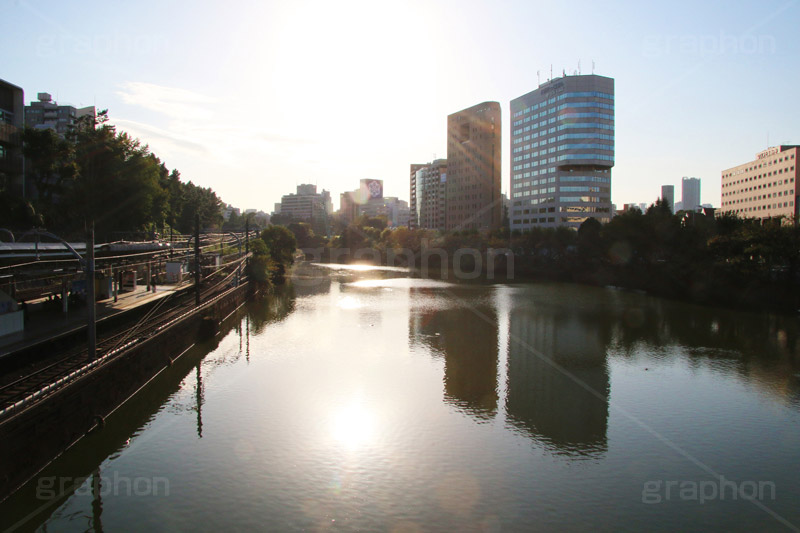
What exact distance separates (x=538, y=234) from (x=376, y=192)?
112488mm

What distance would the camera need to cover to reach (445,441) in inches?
440

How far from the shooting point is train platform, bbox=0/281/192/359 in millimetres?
11675

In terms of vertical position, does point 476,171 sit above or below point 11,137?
above

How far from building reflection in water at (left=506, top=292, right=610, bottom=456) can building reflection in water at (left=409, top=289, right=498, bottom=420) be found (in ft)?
2.23

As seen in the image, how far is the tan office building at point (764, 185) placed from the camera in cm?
7481

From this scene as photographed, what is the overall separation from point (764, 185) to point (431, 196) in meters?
61.6

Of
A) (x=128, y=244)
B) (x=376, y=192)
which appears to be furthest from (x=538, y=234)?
(x=376, y=192)

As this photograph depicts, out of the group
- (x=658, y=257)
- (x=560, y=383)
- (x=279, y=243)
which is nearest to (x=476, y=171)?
(x=279, y=243)

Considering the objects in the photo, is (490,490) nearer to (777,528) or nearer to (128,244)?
(777,528)

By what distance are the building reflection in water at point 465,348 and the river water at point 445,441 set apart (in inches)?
4.5

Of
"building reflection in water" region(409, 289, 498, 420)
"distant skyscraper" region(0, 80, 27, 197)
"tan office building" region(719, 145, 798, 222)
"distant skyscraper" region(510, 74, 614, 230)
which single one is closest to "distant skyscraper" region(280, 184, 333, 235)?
"distant skyscraper" region(510, 74, 614, 230)

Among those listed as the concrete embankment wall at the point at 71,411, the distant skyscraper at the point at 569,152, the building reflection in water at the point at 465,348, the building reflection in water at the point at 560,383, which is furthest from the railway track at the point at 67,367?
the distant skyscraper at the point at 569,152

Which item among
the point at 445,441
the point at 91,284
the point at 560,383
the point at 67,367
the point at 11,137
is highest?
the point at 11,137

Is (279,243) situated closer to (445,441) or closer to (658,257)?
(658,257)
